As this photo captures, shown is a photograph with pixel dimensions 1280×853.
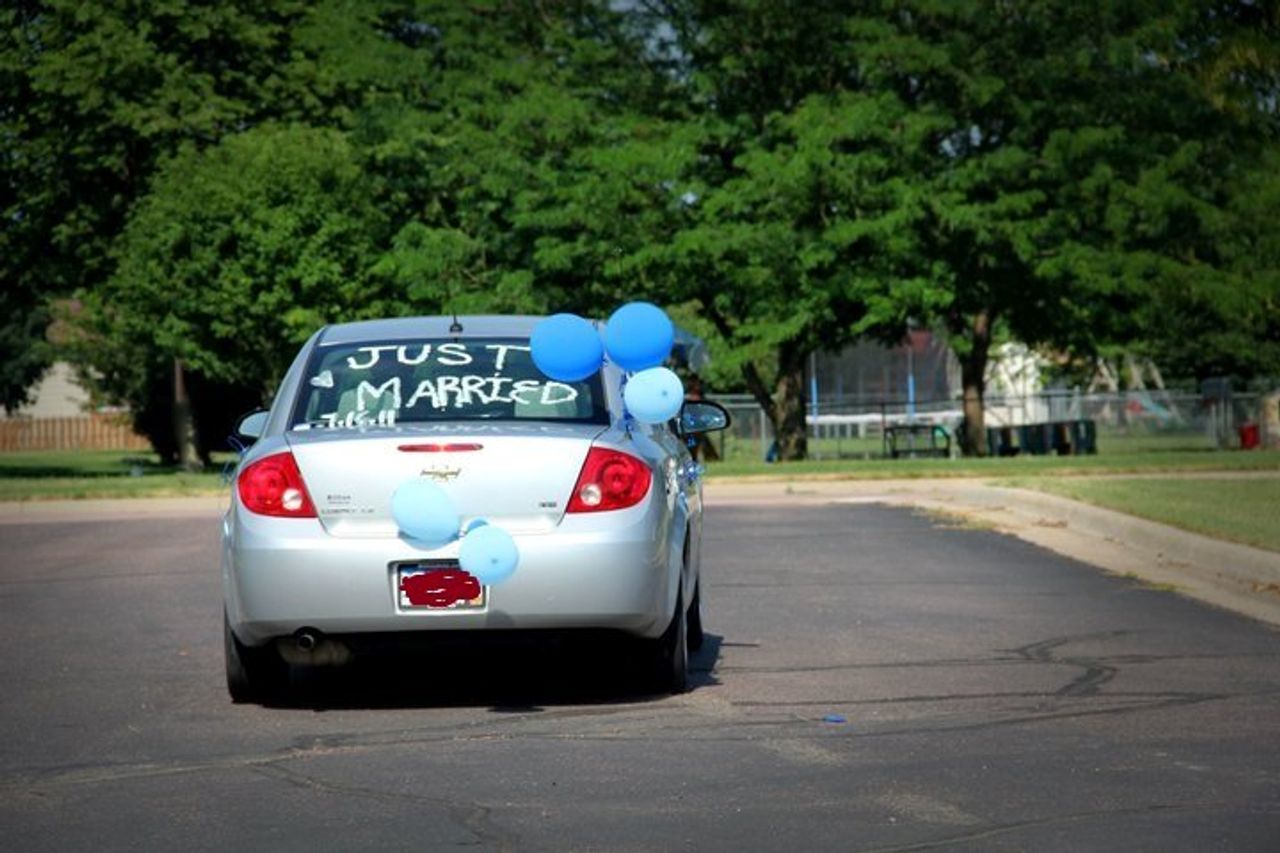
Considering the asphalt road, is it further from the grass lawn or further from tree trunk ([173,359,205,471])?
tree trunk ([173,359,205,471])

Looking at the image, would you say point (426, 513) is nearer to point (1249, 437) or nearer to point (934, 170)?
point (934, 170)

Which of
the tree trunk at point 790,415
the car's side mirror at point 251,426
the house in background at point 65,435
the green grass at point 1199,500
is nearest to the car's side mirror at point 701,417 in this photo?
the car's side mirror at point 251,426

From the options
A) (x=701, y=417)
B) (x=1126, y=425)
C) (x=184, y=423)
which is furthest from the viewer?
(x=184, y=423)

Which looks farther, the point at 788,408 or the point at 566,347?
the point at 788,408

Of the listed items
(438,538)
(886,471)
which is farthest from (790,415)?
(438,538)

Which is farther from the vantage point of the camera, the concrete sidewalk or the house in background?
the house in background

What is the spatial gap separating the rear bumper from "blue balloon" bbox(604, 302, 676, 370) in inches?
37.8

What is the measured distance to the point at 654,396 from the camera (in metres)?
9.61

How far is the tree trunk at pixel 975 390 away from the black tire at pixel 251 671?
1495 inches

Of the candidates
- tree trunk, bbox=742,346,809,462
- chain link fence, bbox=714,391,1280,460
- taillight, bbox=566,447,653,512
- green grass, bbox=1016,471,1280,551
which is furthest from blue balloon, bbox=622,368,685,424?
chain link fence, bbox=714,391,1280,460

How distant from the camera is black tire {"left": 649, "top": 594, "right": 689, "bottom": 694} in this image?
9539 millimetres

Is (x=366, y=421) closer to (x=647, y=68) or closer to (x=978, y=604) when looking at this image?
(x=978, y=604)

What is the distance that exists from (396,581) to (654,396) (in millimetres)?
1381

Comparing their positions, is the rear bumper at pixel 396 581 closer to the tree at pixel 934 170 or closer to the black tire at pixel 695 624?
the black tire at pixel 695 624
